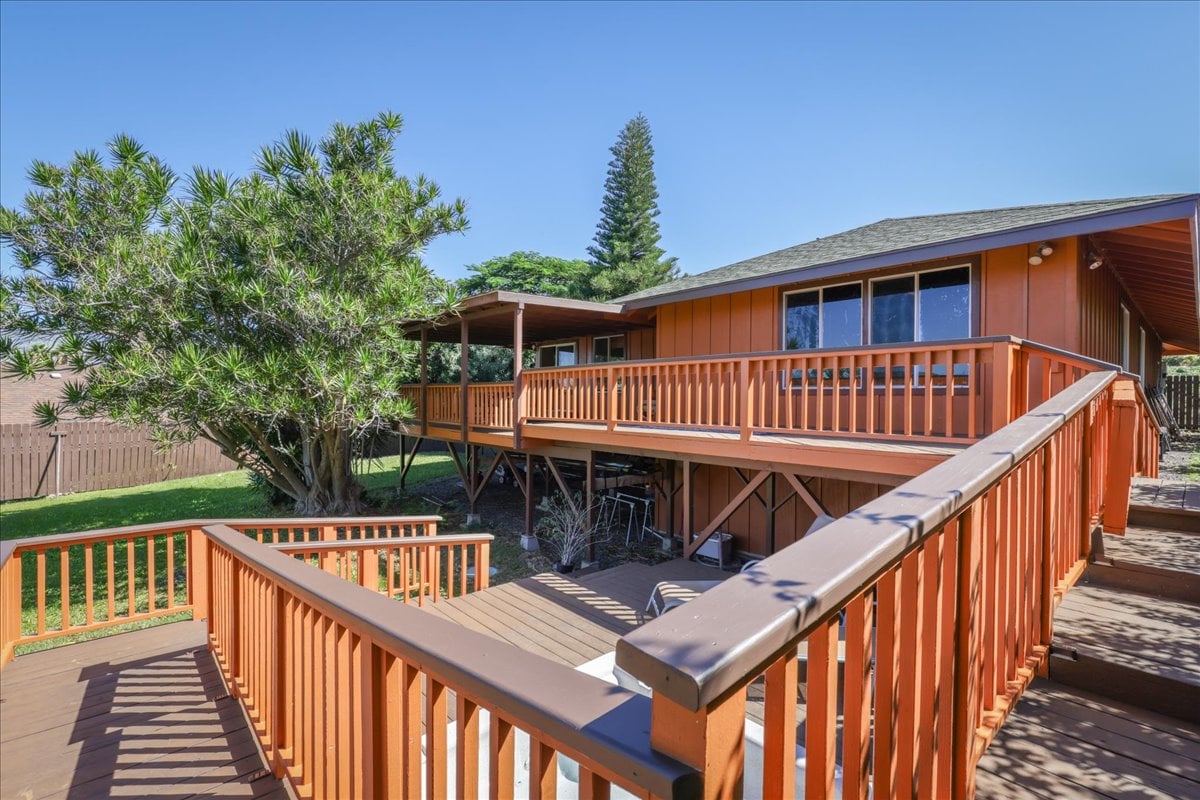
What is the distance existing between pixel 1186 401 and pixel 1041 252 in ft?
47.9

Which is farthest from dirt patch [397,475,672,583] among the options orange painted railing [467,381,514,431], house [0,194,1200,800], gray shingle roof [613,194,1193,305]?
gray shingle roof [613,194,1193,305]

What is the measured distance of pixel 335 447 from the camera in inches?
420

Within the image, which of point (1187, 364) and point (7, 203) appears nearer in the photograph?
point (7, 203)

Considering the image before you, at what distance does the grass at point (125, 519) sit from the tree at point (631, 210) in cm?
1466

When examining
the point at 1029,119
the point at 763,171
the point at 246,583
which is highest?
the point at 763,171

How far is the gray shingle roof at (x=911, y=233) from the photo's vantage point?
6.00 metres

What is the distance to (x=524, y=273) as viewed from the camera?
3164 cm

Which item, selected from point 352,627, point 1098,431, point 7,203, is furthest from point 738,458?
point 7,203

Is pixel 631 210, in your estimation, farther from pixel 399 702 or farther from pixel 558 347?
pixel 399 702

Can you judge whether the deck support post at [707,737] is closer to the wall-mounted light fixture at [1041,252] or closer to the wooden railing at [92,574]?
the wooden railing at [92,574]

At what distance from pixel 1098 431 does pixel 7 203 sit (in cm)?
1258

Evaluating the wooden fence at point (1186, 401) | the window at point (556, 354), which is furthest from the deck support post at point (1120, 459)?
the wooden fence at point (1186, 401)

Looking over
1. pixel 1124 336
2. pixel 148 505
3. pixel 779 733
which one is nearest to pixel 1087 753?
pixel 779 733

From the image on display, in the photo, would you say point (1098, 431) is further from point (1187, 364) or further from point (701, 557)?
point (1187, 364)
